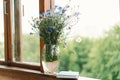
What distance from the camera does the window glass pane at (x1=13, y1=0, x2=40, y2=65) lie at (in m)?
2.52

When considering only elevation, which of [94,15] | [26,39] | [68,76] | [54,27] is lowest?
[68,76]

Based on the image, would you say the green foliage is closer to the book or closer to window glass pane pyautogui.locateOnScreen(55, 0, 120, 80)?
window glass pane pyautogui.locateOnScreen(55, 0, 120, 80)

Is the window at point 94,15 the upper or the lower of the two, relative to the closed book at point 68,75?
upper

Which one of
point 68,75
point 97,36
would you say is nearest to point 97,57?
point 97,36

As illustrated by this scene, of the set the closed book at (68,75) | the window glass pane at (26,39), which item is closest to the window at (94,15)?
the window glass pane at (26,39)

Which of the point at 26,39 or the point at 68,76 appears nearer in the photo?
the point at 68,76

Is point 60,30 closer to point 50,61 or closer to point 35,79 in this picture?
point 50,61

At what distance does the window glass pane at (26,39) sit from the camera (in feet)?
8.25

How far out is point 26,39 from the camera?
2.62m

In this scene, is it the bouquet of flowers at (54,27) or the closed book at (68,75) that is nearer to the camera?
the closed book at (68,75)

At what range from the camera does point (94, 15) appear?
93.7 inches

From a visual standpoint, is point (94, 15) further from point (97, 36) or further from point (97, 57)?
point (97, 57)

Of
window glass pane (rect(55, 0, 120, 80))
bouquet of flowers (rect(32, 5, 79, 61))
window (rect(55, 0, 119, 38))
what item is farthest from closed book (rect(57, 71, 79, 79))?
window (rect(55, 0, 119, 38))

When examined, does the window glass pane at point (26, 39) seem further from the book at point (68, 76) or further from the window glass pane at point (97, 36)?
the book at point (68, 76)
